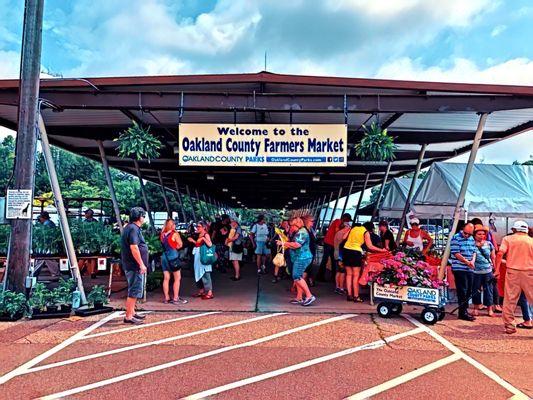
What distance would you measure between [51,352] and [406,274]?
17.3 feet

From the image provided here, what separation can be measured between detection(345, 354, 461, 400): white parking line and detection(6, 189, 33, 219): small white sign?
235 inches

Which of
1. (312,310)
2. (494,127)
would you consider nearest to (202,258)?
(312,310)

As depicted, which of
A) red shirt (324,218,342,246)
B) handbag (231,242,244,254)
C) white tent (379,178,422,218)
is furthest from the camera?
white tent (379,178,422,218)

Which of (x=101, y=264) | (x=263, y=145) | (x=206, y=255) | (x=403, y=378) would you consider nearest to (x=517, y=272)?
(x=403, y=378)

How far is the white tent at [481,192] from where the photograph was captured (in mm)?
11117

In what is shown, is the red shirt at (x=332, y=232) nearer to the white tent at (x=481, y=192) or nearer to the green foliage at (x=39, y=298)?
the white tent at (x=481, y=192)

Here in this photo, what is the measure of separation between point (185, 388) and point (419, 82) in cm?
615

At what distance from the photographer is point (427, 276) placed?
7309 millimetres

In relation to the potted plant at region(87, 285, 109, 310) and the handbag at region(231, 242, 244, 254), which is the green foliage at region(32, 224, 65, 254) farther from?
the handbag at region(231, 242, 244, 254)

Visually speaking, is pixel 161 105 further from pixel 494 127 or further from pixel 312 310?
pixel 494 127

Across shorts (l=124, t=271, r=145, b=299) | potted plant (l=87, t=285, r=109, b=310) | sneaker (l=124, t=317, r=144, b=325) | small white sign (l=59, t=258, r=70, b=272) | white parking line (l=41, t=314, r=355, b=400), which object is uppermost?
small white sign (l=59, t=258, r=70, b=272)

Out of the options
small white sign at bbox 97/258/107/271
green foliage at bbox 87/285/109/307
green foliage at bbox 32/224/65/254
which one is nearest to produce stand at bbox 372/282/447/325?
green foliage at bbox 87/285/109/307

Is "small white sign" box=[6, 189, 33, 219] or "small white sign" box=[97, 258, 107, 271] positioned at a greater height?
"small white sign" box=[6, 189, 33, 219]

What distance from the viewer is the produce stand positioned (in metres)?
7.07
